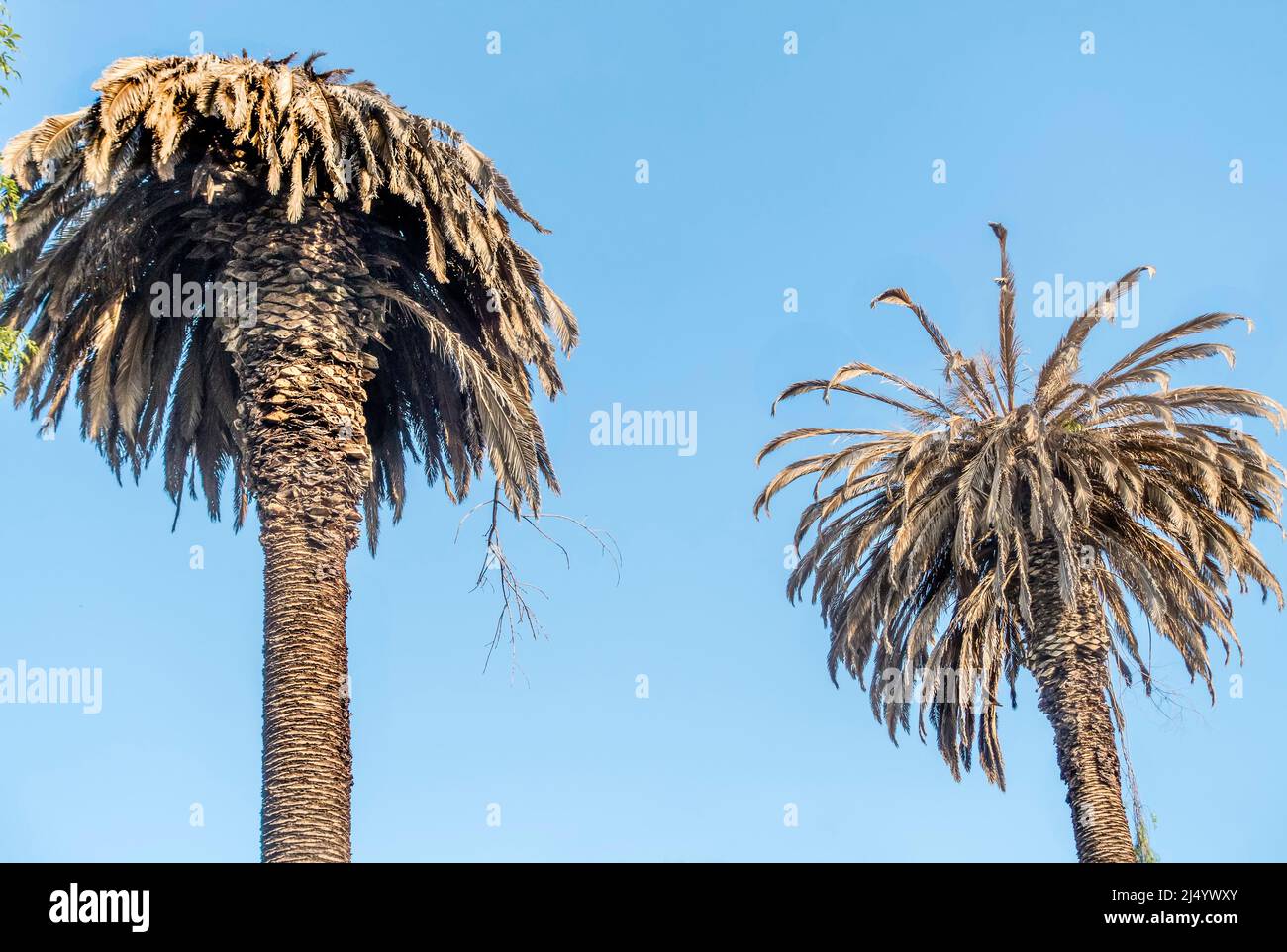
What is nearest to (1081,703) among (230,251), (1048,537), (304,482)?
(1048,537)

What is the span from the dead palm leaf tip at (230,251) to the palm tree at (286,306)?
29 millimetres

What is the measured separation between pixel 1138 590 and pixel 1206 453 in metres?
2.41

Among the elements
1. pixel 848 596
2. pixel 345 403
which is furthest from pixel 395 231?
pixel 848 596

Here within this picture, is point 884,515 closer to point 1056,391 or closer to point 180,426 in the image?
point 1056,391

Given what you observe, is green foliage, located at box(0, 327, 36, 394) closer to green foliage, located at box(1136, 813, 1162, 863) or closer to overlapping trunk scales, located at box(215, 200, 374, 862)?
overlapping trunk scales, located at box(215, 200, 374, 862)

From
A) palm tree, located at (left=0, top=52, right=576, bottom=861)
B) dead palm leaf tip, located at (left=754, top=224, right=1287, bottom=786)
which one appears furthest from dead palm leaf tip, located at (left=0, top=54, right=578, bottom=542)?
dead palm leaf tip, located at (left=754, top=224, right=1287, bottom=786)

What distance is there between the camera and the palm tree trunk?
19578 mm

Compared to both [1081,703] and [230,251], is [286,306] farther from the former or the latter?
[1081,703]

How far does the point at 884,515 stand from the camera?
2233 centimetres

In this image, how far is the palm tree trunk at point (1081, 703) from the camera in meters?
19.6

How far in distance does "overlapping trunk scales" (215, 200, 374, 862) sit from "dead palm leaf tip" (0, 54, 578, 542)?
1.23 feet

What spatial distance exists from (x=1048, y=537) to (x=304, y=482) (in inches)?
483

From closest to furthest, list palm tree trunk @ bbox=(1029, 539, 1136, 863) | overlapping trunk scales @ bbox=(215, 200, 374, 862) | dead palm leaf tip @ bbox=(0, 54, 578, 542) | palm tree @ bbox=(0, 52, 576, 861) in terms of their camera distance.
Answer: overlapping trunk scales @ bbox=(215, 200, 374, 862), palm tree @ bbox=(0, 52, 576, 861), dead palm leaf tip @ bbox=(0, 54, 578, 542), palm tree trunk @ bbox=(1029, 539, 1136, 863)

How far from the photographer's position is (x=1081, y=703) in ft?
67.4
